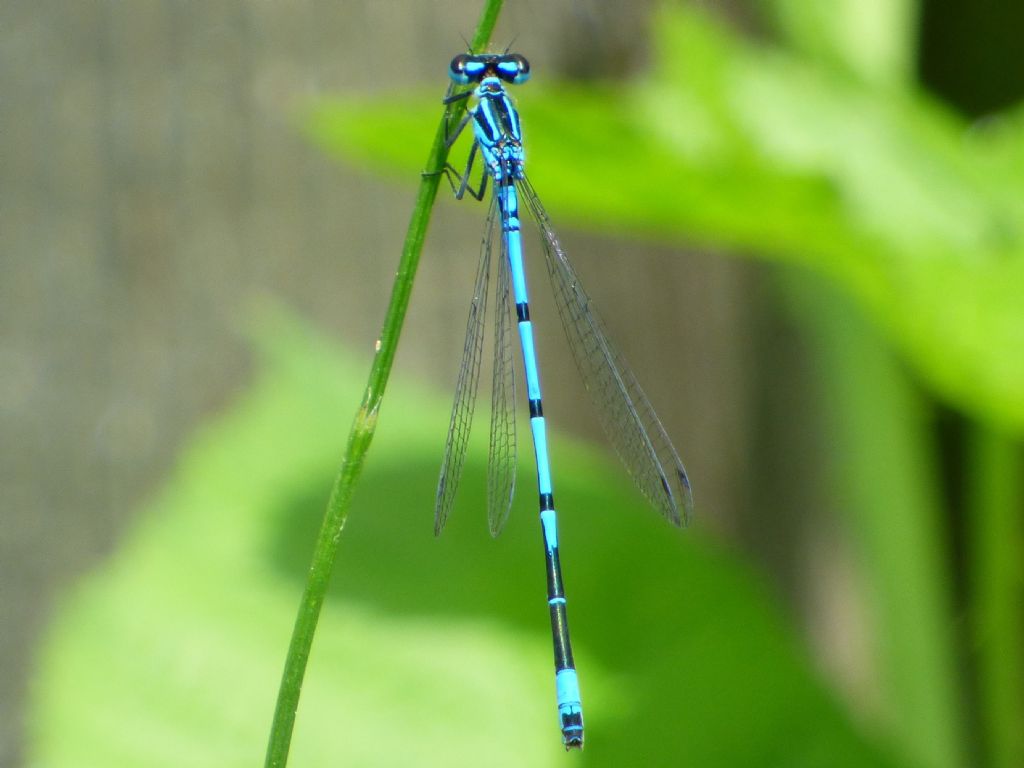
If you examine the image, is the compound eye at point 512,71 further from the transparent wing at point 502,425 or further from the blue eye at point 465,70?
the transparent wing at point 502,425

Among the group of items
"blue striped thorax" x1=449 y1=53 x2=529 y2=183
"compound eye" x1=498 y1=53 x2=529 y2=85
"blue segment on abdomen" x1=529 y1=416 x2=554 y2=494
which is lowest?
"blue segment on abdomen" x1=529 y1=416 x2=554 y2=494

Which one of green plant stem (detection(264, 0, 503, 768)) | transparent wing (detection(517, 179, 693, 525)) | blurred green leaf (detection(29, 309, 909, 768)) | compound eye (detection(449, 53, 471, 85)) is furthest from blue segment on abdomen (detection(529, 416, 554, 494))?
green plant stem (detection(264, 0, 503, 768))

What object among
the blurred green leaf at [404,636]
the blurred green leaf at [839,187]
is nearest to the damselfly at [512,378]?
the blurred green leaf at [839,187]

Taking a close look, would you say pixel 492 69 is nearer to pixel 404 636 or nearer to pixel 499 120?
pixel 499 120

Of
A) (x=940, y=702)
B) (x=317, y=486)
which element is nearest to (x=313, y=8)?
(x=317, y=486)

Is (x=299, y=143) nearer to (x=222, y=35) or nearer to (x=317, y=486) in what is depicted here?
(x=222, y=35)

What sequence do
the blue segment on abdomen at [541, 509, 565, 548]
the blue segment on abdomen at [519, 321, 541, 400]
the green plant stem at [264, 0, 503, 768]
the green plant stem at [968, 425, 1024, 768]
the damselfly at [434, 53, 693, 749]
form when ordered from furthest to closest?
the green plant stem at [968, 425, 1024, 768] < the blue segment on abdomen at [519, 321, 541, 400] < the blue segment on abdomen at [541, 509, 565, 548] < the damselfly at [434, 53, 693, 749] < the green plant stem at [264, 0, 503, 768]

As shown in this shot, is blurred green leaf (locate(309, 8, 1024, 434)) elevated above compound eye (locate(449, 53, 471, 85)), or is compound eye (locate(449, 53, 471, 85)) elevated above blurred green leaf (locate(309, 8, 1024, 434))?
blurred green leaf (locate(309, 8, 1024, 434))

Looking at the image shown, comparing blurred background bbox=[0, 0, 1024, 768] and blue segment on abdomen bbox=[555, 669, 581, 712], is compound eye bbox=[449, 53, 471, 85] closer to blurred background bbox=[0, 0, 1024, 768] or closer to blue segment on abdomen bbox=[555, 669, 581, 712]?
blurred background bbox=[0, 0, 1024, 768]
